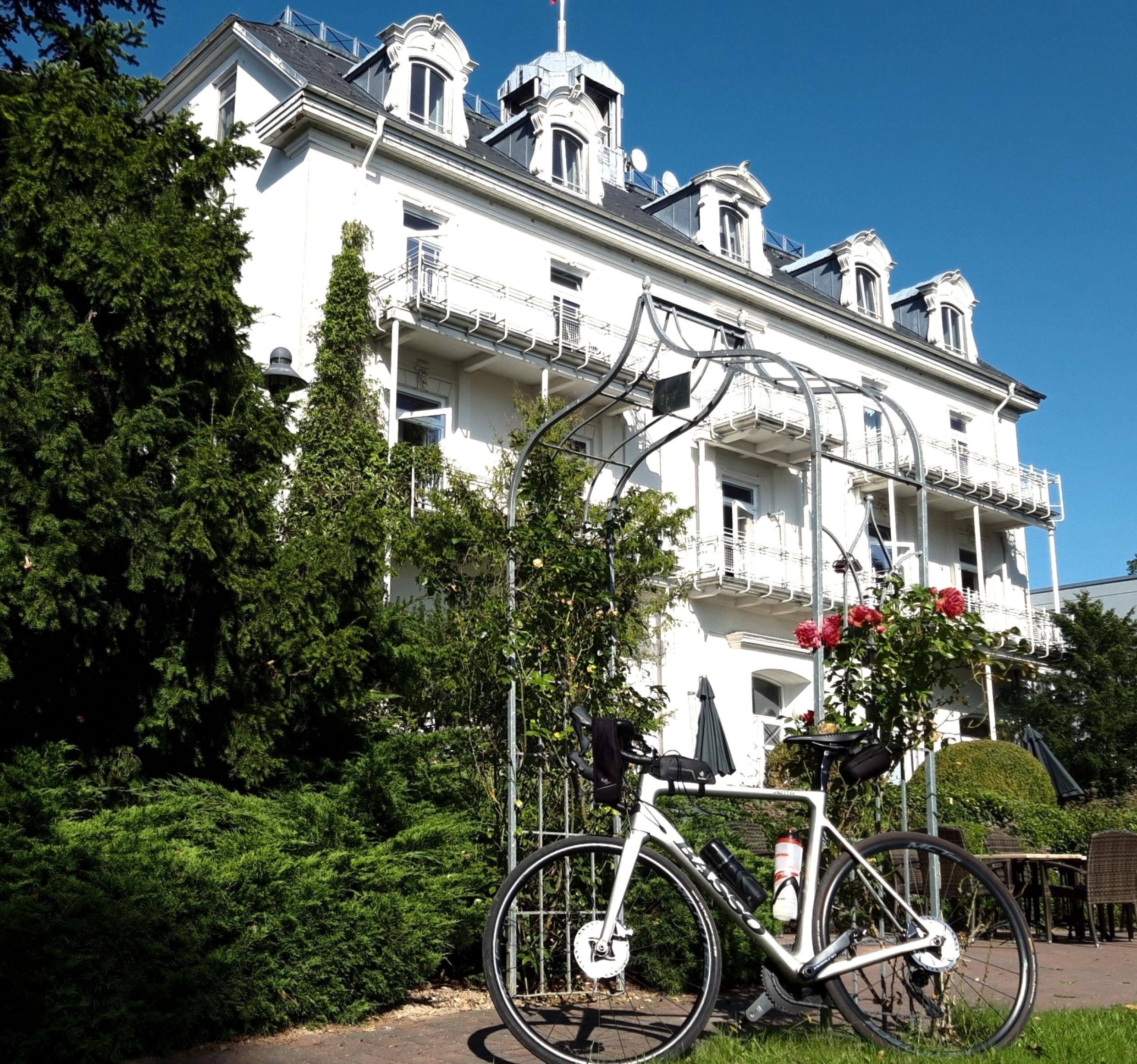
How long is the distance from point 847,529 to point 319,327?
42.0 ft

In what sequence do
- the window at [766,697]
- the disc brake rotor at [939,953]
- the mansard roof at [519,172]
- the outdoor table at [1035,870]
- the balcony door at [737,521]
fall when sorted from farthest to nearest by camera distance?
1. the window at [766,697]
2. the balcony door at [737,521]
3. the mansard roof at [519,172]
4. the outdoor table at [1035,870]
5. the disc brake rotor at [939,953]

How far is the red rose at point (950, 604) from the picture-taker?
538cm

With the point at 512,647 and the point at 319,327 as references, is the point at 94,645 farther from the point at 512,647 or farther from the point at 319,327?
the point at 319,327

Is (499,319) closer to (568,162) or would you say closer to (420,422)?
(420,422)

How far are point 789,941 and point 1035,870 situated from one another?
8115mm

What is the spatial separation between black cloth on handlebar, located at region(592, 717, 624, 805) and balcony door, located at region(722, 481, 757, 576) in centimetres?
1766

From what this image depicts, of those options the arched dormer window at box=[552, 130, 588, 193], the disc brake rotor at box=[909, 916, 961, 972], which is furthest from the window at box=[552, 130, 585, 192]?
the disc brake rotor at box=[909, 916, 961, 972]

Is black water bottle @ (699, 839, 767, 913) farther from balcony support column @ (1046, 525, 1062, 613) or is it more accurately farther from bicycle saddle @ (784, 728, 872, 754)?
balcony support column @ (1046, 525, 1062, 613)

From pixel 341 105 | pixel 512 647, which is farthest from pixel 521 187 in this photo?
pixel 512 647

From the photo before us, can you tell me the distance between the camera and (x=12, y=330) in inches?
289

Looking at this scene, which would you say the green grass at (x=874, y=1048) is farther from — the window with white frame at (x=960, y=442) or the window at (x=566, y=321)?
the window with white frame at (x=960, y=442)

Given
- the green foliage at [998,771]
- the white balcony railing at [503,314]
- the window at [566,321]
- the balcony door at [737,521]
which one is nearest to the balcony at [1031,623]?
the green foliage at [998,771]

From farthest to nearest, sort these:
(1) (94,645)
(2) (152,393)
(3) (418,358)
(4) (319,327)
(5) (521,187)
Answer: (5) (521,187)
(3) (418,358)
(4) (319,327)
(2) (152,393)
(1) (94,645)

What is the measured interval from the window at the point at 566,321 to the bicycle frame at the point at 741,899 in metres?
15.6
